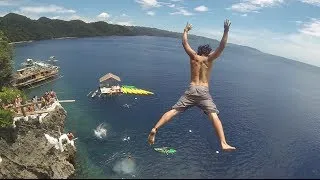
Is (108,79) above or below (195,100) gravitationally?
below

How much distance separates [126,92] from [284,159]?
1558 inches

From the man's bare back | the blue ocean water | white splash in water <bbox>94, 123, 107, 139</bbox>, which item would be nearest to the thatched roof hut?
the blue ocean water

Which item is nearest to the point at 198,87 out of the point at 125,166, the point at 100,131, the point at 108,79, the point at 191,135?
the point at 125,166

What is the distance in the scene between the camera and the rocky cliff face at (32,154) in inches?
1380

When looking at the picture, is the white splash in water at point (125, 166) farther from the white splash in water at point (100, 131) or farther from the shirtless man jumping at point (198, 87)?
the shirtless man jumping at point (198, 87)

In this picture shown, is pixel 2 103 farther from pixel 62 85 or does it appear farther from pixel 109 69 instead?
pixel 109 69

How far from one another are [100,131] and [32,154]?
18.1 m

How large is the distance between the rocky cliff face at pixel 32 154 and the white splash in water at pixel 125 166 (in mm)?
5088

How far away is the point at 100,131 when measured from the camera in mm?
55469

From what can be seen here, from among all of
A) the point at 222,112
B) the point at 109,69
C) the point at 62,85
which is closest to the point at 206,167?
the point at 222,112

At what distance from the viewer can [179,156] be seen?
47.9 m

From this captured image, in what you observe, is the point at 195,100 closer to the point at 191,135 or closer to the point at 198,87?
the point at 198,87

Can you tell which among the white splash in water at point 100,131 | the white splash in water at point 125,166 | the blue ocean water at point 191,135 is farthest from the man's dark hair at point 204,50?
the white splash in water at point 100,131

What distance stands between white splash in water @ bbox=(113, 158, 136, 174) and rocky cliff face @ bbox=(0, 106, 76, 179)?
16.7 feet
